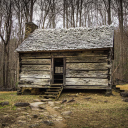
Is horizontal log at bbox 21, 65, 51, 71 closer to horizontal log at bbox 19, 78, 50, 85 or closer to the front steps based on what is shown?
horizontal log at bbox 19, 78, 50, 85

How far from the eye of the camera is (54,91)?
11477 mm

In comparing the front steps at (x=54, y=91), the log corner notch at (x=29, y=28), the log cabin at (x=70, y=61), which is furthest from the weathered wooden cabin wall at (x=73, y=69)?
the log corner notch at (x=29, y=28)

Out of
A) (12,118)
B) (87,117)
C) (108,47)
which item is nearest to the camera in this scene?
(12,118)

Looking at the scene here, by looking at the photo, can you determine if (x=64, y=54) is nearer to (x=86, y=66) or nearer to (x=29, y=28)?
(x=86, y=66)

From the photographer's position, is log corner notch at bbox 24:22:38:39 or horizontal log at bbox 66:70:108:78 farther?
log corner notch at bbox 24:22:38:39

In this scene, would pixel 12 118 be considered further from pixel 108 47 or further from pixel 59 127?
pixel 108 47

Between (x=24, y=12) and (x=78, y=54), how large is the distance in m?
12.5

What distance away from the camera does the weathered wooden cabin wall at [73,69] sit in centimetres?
1141

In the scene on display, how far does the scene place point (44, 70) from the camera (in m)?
12.1

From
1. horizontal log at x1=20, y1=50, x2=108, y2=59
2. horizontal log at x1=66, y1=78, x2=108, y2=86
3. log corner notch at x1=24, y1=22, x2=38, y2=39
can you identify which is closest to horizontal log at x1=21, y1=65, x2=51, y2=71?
horizontal log at x1=20, y1=50, x2=108, y2=59

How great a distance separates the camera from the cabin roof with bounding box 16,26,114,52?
11.5 metres

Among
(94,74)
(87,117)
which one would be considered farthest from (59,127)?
(94,74)

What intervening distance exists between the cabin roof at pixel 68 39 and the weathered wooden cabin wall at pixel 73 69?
0.55 meters

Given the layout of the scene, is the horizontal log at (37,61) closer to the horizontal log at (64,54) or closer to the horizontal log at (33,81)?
the horizontal log at (64,54)
